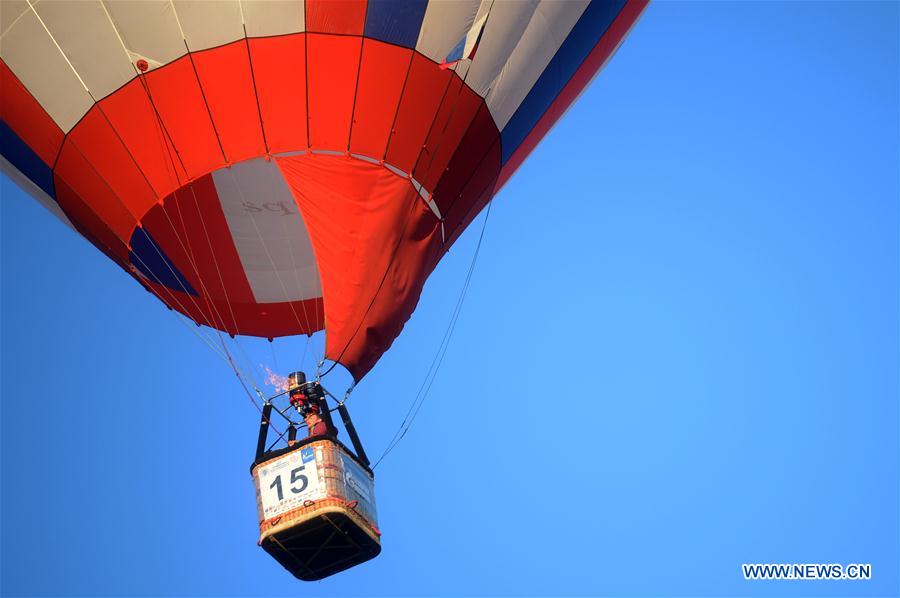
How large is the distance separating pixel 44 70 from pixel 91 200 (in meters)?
1.15

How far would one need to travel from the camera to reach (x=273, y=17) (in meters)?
9.86

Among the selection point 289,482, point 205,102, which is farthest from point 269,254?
point 289,482

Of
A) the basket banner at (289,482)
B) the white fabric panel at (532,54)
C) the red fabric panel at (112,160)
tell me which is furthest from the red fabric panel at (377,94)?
the basket banner at (289,482)

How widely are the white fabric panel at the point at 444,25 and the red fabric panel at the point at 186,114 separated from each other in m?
1.74

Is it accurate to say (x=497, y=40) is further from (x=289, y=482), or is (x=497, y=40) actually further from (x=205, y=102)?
(x=289, y=482)

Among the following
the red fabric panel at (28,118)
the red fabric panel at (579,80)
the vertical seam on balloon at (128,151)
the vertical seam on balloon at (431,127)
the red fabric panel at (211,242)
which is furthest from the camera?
the red fabric panel at (579,80)

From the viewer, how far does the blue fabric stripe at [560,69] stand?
11320 mm

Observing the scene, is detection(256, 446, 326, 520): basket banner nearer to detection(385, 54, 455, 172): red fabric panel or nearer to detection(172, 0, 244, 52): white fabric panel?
detection(385, 54, 455, 172): red fabric panel

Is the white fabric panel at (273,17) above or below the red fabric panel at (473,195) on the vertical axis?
above

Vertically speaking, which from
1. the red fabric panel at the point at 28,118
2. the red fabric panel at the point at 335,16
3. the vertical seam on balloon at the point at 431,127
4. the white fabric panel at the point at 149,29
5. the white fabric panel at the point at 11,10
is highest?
the white fabric panel at the point at 11,10

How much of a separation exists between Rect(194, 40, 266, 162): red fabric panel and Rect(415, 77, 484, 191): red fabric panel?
4.33 ft

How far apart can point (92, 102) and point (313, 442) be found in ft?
10.6

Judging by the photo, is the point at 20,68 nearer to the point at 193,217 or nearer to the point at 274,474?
the point at 193,217

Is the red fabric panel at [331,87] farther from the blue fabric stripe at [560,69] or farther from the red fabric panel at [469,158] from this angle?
the blue fabric stripe at [560,69]
